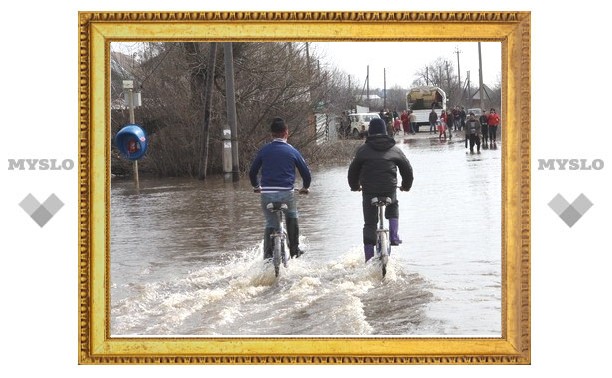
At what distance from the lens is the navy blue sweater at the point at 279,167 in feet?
34.6

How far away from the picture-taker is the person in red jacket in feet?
26.9

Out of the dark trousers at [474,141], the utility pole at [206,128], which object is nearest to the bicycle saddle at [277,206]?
the utility pole at [206,128]

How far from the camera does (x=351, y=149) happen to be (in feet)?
34.7

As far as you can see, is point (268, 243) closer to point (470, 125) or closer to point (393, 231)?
point (393, 231)

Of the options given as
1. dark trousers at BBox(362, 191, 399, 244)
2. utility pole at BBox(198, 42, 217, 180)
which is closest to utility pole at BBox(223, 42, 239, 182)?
utility pole at BBox(198, 42, 217, 180)

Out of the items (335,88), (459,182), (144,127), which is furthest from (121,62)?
(459,182)

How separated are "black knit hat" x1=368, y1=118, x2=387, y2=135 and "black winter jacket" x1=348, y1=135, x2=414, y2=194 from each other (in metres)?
0.05

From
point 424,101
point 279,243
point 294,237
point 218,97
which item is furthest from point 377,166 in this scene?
point 218,97

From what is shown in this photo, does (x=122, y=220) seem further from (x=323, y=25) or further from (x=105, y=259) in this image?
(x=323, y=25)

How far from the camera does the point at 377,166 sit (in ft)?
34.3

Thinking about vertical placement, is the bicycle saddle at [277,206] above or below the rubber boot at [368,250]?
above

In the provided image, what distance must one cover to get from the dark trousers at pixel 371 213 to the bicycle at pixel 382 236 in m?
0.04
